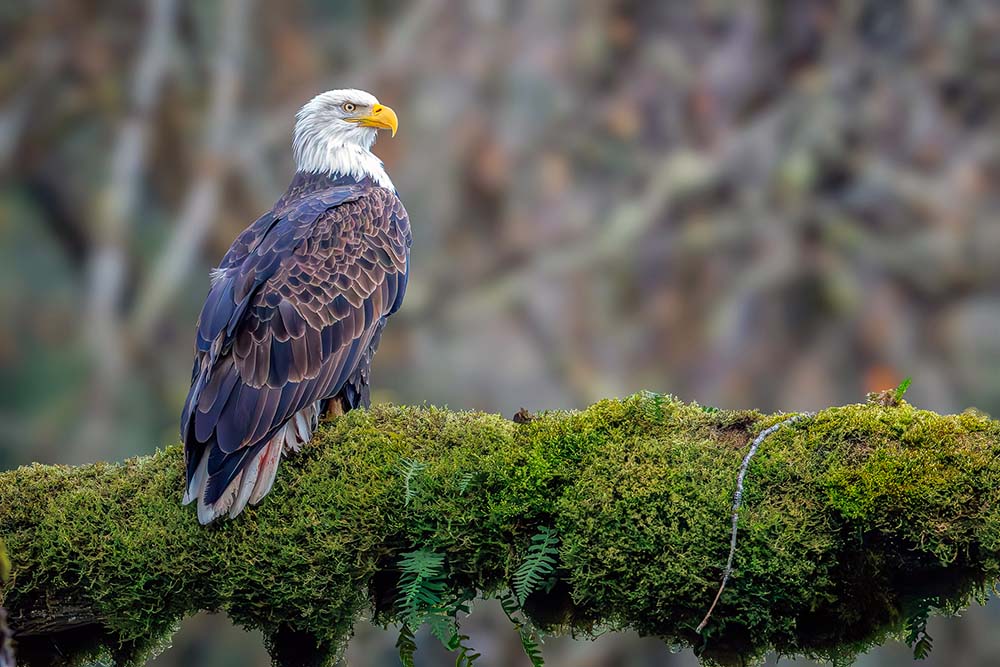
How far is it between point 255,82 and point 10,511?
958 cm

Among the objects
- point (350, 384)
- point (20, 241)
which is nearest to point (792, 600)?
point (350, 384)

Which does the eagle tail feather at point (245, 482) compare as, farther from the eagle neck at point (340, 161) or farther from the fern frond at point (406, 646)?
the eagle neck at point (340, 161)

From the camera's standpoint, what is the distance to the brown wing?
4312 millimetres

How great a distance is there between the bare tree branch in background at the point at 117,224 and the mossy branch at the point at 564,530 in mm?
7810

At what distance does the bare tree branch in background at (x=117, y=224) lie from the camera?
11.8 metres

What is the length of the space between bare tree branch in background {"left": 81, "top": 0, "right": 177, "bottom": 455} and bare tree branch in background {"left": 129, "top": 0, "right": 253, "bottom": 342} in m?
0.29

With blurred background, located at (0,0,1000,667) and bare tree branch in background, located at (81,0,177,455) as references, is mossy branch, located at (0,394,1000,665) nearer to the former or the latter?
blurred background, located at (0,0,1000,667)

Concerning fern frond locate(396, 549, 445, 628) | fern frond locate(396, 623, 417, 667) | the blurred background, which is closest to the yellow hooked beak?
fern frond locate(396, 549, 445, 628)

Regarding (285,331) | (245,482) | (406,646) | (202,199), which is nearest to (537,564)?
(406,646)

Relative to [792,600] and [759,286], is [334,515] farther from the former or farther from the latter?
[759,286]

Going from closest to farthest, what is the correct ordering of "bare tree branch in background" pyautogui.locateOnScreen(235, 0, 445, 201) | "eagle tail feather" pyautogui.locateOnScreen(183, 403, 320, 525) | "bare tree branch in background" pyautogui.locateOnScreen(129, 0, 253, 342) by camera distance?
1. "eagle tail feather" pyautogui.locateOnScreen(183, 403, 320, 525)
2. "bare tree branch in background" pyautogui.locateOnScreen(129, 0, 253, 342)
3. "bare tree branch in background" pyautogui.locateOnScreen(235, 0, 445, 201)

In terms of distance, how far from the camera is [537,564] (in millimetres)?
3607

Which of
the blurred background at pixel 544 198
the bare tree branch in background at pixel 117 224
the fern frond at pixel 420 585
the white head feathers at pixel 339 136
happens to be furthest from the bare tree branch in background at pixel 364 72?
the fern frond at pixel 420 585

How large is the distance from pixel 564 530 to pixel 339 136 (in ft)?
→ 10.4
